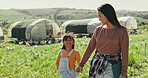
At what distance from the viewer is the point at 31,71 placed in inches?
421

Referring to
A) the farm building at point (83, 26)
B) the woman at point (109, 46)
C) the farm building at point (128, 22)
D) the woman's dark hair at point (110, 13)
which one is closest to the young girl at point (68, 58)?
the woman at point (109, 46)

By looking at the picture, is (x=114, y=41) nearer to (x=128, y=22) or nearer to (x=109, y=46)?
(x=109, y=46)

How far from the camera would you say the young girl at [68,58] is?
5.52 meters

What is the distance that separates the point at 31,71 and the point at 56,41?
15.5 metres

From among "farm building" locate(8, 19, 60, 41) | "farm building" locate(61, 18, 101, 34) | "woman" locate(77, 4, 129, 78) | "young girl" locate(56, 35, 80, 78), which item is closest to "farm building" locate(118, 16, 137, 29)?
"farm building" locate(61, 18, 101, 34)

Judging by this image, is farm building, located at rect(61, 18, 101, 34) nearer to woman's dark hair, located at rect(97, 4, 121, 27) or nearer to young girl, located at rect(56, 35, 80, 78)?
young girl, located at rect(56, 35, 80, 78)

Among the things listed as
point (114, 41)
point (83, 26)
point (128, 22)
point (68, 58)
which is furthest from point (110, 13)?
point (128, 22)

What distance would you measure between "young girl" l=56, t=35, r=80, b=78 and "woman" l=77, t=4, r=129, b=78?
2.82ft

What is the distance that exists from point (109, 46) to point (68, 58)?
120cm

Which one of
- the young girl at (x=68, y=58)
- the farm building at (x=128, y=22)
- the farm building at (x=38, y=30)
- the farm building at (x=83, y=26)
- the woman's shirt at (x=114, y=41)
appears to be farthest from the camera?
the farm building at (x=128, y=22)

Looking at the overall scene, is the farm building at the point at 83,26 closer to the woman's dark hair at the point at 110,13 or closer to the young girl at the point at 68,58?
the young girl at the point at 68,58

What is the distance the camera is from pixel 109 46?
4547mm

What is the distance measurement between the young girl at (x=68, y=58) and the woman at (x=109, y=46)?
860 millimetres

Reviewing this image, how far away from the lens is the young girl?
552 cm
